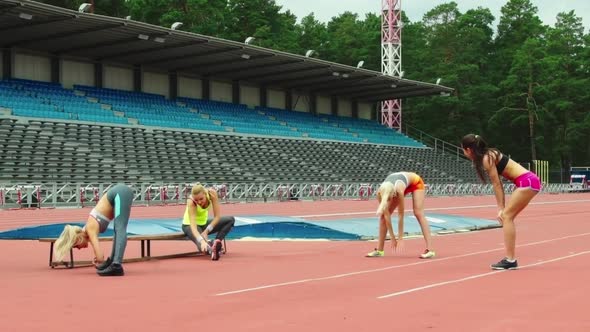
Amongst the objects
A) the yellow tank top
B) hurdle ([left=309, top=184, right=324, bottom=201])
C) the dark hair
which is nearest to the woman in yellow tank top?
the yellow tank top

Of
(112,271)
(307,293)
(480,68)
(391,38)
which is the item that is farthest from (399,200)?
(480,68)

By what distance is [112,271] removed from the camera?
33.4 feet

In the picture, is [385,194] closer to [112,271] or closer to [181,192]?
[112,271]

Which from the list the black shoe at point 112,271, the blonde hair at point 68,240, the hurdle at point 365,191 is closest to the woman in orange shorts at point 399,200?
the black shoe at point 112,271

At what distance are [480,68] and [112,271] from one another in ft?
286

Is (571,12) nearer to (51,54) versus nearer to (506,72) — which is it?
(506,72)

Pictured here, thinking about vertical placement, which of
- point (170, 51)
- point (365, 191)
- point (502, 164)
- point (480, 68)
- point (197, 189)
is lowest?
point (365, 191)

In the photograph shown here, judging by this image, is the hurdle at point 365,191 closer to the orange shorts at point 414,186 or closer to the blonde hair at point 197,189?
the orange shorts at point 414,186

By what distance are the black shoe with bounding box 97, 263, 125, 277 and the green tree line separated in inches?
2782

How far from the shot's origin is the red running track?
6699 mm

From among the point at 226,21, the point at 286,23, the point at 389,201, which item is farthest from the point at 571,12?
the point at 389,201

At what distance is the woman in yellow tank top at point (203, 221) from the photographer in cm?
1245

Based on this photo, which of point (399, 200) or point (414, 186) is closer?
point (399, 200)

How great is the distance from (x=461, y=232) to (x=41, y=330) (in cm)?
1418
